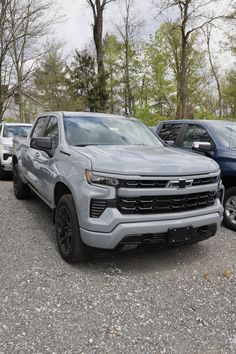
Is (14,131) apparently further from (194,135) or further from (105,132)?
(105,132)

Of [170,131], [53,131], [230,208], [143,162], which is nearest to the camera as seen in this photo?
[143,162]

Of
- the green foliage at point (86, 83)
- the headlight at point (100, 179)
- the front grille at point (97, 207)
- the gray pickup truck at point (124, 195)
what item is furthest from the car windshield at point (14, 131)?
the green foliage at point (86, 83)

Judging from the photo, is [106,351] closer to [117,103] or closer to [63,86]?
[63,86]

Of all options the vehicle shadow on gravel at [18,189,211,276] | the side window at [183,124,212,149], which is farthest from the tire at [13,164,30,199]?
the side window at [183,124,212,149]

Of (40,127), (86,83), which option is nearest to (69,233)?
(40,127)

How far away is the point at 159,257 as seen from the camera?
3.95 metres

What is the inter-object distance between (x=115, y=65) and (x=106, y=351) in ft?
107

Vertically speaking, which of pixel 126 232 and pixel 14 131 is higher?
pixel 14 131

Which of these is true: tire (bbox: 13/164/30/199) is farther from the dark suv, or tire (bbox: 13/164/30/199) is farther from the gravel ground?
the dark suv

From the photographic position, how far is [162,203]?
3262 millimetres

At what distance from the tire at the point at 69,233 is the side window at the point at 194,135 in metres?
3.02

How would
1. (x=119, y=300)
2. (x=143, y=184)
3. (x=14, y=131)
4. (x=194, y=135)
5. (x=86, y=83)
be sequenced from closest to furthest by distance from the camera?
(x=119, y=300), (x=143, y=184), (x=194, y=135), (x=14, y=131), (x=86, y=83)

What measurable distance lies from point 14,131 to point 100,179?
7426 millimetres

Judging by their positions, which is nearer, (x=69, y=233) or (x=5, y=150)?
(x=69, y=233)
